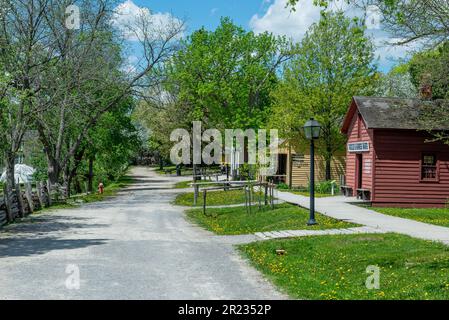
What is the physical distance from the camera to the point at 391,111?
26125 mm

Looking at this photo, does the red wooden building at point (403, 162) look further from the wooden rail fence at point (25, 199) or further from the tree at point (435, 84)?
the wooden rail fence at point (25, 199)

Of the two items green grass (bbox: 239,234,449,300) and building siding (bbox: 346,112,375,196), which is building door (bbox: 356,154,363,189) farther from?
green grass (bbox: 239,234,449,300)

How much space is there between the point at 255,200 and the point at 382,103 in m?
8.10

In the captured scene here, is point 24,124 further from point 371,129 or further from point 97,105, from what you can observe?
point 371,129

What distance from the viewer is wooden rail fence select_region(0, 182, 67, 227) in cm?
2070

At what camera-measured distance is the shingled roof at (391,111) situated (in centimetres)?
2514

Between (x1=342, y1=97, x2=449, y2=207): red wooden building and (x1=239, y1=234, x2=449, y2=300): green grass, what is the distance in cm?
1206

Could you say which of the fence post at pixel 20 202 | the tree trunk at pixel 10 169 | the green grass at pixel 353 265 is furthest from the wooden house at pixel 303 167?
the green grass at pixel 353 265

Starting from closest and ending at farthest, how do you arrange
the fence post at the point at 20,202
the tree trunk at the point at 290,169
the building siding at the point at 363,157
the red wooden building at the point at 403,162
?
1. the fence post at the point at 20,202
2. the red wooden building at the point at 403,162
3. the building siding at the point at 363,157
4. the tree trunk at the point at 290,169

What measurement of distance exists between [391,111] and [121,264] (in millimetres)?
18355

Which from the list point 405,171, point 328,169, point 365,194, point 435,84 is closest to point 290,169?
point 328,169
